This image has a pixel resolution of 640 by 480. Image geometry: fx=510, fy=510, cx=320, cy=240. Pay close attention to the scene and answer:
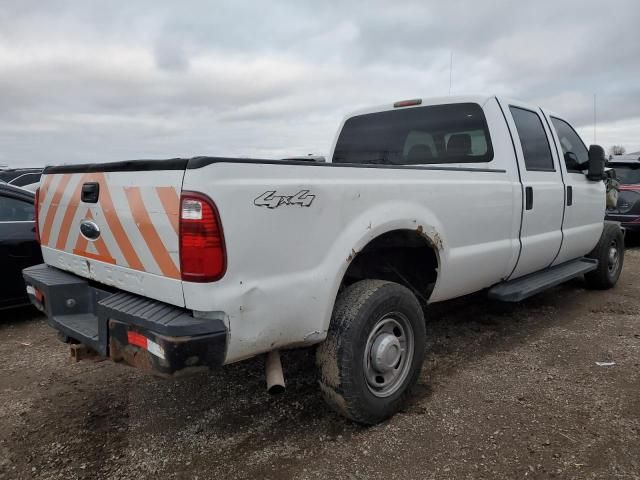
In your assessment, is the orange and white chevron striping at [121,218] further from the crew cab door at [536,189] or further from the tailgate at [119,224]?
the crew cab door at [536,189]

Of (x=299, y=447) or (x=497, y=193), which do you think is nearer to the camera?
(x=299, y=447)

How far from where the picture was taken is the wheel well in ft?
10.3

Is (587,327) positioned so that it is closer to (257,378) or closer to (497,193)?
(497,193)

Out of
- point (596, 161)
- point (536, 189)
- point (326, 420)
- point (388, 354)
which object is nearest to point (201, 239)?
point (388, 354)

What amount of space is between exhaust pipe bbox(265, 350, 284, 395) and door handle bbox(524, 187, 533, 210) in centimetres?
248

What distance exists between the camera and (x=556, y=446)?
2658mm

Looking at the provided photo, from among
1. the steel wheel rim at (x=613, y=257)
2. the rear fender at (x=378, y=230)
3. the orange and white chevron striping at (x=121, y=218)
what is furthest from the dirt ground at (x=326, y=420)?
the steel wheel rim at (x=613, y=257)

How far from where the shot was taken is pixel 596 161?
16.1 feet

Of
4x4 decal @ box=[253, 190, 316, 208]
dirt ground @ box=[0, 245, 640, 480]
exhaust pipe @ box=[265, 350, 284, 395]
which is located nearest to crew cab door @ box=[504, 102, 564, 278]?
dirt ground @ box=[0, 245, 640, 480]

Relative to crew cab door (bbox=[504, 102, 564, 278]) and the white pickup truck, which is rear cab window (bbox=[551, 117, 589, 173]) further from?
the white pickup truck

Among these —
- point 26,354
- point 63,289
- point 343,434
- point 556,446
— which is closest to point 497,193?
point 556,446

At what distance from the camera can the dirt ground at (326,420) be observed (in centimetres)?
253

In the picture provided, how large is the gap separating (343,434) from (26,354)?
2.82 meters

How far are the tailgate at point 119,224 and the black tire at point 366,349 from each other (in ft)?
2.83
